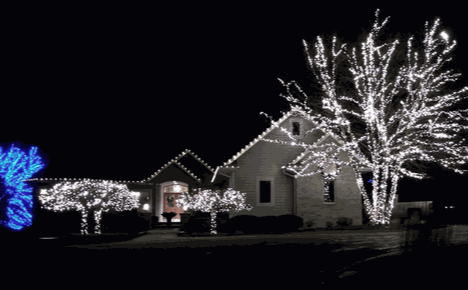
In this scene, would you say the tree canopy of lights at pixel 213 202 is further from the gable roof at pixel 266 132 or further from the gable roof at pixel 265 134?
the gable roof at pixel 266 132

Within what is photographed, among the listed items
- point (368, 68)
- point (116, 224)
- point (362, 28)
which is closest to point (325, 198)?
point (368, 68)

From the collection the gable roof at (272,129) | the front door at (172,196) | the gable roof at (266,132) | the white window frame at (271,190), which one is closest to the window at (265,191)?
the white window frame at (271,190)

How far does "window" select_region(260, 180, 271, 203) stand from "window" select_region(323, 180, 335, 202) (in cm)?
294

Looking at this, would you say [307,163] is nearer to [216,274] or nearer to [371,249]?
[371,249]

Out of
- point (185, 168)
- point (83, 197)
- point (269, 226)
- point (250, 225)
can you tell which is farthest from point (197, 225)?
point (185, 168)

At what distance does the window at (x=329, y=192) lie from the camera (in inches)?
912

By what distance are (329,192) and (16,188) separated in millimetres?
16883

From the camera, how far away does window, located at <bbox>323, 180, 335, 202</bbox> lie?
2316cm

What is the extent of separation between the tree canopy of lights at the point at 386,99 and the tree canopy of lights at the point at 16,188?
14.5 metres

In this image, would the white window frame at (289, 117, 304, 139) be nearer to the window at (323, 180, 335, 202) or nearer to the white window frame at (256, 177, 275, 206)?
the white window frame at (256, 177, 275, 206)

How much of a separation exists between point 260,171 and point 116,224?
772 cm

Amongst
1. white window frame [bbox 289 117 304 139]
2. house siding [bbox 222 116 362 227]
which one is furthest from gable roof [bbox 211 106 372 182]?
white window frame [bbox 289 117 304 139]

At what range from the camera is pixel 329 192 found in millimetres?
23359

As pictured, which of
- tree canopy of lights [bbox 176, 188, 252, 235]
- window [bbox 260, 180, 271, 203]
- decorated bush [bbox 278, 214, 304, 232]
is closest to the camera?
tree canopy of lights [bbox 176, 188, 252, 235]
